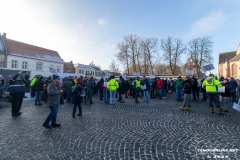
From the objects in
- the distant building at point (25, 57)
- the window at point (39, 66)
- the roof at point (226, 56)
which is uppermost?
the roof at point (226, 56)

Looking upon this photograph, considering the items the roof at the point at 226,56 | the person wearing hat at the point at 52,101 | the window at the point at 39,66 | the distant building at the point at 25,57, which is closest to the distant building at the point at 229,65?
the roof at the point at 226,56

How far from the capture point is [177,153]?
3842 mm

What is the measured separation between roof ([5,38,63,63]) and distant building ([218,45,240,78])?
60.2m

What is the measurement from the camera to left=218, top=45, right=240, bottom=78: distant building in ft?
189

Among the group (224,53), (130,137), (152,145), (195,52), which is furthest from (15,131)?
(224,53)

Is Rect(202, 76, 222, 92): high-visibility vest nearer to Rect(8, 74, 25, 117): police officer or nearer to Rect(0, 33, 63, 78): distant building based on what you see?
Rect(8, 74, 25, 117): police officer

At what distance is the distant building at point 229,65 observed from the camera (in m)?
57.5

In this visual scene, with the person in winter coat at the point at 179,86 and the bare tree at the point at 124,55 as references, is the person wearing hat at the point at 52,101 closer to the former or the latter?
the person in winter coat at the point at 179,86

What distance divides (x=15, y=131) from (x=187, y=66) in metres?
44.9

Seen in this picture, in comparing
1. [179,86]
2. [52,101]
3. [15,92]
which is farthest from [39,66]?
[52,101]

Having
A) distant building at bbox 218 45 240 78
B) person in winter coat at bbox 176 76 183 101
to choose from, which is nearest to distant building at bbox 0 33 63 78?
person in winter coat at bbox 176 76 183 101

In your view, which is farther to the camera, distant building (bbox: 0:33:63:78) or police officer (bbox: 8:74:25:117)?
distant building (bbox: 0:33:63:78)

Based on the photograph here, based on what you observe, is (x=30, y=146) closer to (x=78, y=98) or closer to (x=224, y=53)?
(x=78, y=98)

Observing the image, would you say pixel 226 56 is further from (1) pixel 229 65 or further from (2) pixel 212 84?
(2) pixel 212 84
